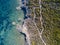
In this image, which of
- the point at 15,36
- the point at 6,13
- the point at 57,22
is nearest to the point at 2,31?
the point at 15,36

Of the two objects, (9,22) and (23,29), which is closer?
(23,29)

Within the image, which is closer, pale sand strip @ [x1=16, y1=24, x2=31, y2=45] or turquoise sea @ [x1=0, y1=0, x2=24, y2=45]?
pale sand strip @ [x1=16, y1=24, x2=31, y2=45]

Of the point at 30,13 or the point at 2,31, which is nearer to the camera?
the point at 2,31

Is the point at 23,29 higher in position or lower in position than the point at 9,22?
lower

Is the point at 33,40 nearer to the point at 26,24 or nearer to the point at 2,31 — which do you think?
the point at 26,24

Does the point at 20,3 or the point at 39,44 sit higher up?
the point at 20,3

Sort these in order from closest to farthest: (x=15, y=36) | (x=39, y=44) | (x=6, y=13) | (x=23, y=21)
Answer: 1. (x=39, y=44)
2. (x=15, y=36)
3. (x=23, y=21)
4. (x=6, y=13)

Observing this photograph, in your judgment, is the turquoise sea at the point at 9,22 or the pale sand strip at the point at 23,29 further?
the turquoise sea at the point at 9,22

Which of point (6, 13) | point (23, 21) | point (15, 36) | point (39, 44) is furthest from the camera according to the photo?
point (6, 13)
